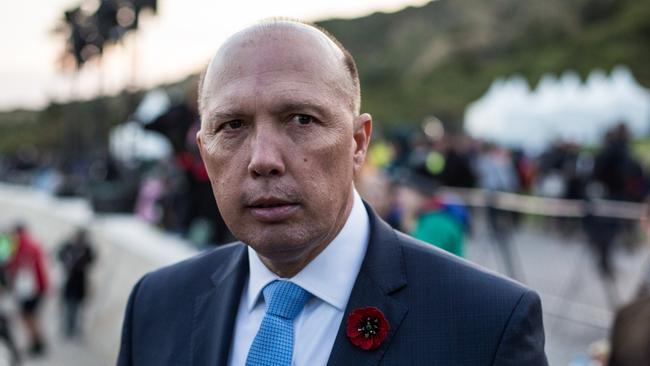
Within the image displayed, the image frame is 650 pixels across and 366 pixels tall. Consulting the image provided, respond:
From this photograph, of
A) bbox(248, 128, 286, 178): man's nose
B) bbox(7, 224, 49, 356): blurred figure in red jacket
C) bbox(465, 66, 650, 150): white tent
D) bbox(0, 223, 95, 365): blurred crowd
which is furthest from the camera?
bbox(465, 66, 650, 150): white tent

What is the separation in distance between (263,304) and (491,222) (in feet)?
24.7

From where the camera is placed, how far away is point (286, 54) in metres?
1.67

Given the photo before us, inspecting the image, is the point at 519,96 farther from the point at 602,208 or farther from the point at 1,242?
the point at 602,208

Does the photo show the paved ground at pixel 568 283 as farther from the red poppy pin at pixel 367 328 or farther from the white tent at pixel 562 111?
the white tent at pixel 562 111

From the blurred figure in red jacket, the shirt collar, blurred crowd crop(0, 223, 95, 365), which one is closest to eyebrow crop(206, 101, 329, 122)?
the shirt collar

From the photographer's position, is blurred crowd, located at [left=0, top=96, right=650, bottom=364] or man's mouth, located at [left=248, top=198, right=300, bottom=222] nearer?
man's mouth, located at [left=248, top=198, right=300, bottom=222]

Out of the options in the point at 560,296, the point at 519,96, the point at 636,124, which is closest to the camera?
the point at 560,296

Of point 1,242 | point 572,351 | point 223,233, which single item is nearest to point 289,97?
point 223,233

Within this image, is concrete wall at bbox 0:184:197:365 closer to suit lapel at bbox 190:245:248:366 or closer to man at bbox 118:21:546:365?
suit lapel at bbox 190:245:248:366

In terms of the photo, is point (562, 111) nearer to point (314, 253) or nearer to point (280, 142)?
point (314, 253)

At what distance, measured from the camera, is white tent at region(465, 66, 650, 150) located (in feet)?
67.6

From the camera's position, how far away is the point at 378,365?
1679mm

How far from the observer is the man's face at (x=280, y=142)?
5.38 ft

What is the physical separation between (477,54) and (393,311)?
226 ft
